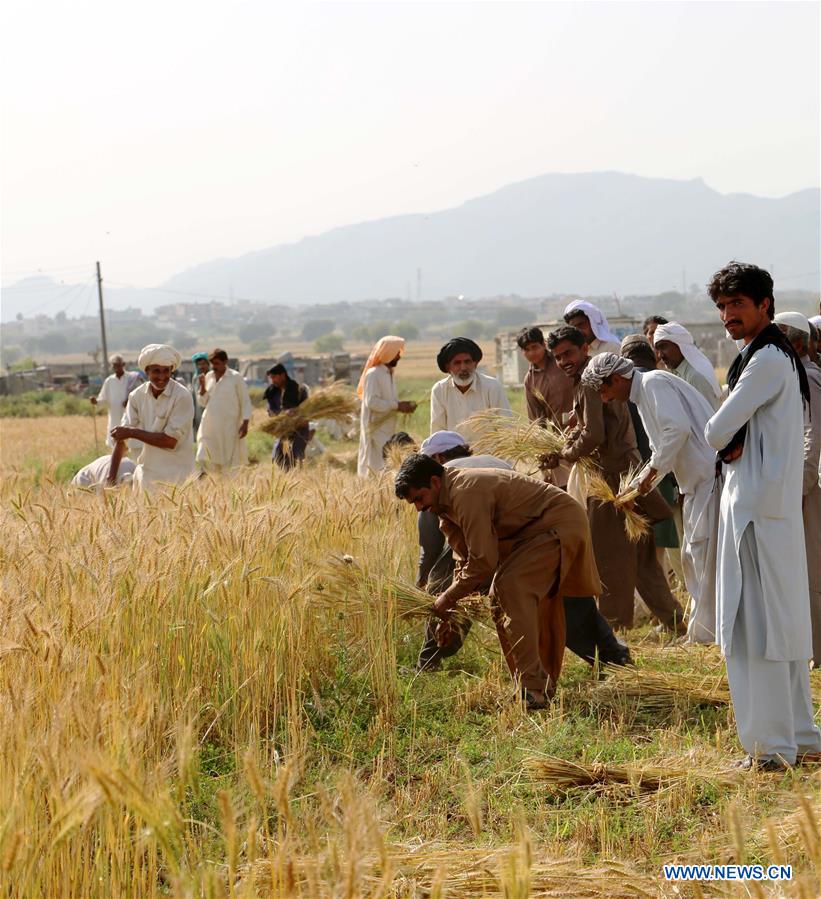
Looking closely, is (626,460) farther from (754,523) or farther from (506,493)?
(754,523)

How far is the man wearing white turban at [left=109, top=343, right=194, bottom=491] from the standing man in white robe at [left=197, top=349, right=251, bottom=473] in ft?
5.38

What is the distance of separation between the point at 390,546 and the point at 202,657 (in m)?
1.45

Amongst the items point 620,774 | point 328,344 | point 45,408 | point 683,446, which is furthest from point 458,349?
point 328,344

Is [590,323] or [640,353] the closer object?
[640,353]

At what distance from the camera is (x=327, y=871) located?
2.41 metres

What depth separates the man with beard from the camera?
755 centimetres

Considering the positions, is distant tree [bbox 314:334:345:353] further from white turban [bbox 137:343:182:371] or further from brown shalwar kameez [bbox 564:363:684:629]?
brown shalwar kameez [bbox 564:363:684:629]

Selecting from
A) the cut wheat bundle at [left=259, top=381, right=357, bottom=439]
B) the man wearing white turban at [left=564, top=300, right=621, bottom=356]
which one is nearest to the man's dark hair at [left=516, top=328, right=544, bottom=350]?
the man wearing white turban at [left=564, top=300, right=621, bottom=356]

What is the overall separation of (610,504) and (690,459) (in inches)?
29.5

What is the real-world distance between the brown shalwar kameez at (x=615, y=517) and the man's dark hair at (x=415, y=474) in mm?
1685

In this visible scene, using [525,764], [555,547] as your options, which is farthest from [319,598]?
[525,764]

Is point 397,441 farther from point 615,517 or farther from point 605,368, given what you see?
point 605,368

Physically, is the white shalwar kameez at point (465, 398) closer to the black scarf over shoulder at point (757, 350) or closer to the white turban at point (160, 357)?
the white turban at point (160, 357)

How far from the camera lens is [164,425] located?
744 cm
